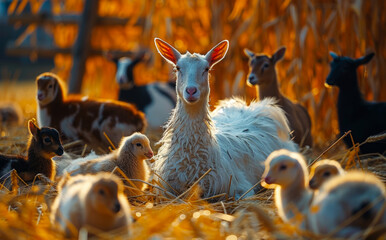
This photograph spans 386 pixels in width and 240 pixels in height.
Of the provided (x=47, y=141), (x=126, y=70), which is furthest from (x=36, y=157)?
(x=126, y=70)

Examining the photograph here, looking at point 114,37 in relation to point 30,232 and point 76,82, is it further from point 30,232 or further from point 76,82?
point 30,232

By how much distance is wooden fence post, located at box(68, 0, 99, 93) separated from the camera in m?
7.50

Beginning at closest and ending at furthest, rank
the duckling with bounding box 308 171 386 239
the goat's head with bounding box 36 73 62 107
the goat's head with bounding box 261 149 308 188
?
the duckling with bounding box 308 171 386 239
the goat's head with bounding box 261 149 308 188
the goat's head with bounding box 36 73 62 107

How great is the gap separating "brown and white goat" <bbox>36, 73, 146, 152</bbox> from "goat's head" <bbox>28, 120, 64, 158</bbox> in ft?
3.53

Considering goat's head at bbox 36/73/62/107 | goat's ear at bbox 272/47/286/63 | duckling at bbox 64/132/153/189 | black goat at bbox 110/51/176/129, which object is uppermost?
goat's ear at bbox 272/47/286/63

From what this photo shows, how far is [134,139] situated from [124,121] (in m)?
1.27

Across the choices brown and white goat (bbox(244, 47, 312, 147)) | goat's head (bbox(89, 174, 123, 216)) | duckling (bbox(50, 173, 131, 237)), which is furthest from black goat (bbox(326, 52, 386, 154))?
goat's head (bbox(89, 174, 123, 216))

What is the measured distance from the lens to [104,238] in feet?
6.70

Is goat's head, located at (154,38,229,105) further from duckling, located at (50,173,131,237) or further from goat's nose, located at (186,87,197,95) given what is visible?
duckling, located at (50,173,131,237)

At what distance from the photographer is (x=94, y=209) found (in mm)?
2080

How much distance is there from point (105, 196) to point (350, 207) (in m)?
0.92

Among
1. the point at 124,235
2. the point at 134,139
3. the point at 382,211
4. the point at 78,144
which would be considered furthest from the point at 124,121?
the point at 382,211

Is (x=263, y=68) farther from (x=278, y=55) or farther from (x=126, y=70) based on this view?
(x=126, y=70)

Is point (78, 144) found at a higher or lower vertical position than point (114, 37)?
lower
